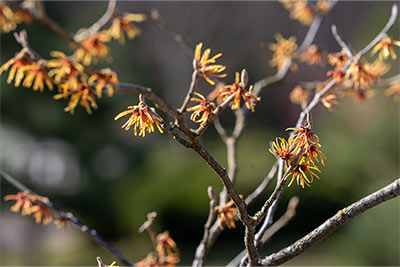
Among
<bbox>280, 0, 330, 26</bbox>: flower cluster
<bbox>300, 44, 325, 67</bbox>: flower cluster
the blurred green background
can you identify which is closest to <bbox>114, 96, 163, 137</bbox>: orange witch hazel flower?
<bbox>300, 44, 325, 67</bbox>: flower cluster

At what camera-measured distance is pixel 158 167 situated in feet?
24.0

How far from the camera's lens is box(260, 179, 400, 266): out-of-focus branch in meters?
0.89

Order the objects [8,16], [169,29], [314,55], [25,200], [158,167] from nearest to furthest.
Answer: [25,200], [8,16], [169,29], [314,55], [158,167]

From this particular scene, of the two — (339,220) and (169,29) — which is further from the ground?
(169,29)

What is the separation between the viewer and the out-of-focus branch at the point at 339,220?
89 centimetres

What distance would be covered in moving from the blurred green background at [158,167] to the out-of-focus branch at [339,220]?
142 inches

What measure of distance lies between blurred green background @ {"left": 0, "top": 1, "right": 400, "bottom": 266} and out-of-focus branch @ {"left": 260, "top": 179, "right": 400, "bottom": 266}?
11.8 feet

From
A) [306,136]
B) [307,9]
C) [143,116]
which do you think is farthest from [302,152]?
[307,9]

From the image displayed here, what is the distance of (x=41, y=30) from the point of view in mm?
8094

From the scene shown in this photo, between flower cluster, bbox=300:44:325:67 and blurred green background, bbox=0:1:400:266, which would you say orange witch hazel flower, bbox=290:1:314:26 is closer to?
flower cluster, bbox=300:44:325:67

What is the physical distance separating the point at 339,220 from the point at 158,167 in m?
6.49

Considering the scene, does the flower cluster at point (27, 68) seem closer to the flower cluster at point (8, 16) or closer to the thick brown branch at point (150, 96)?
the thick brown branch at point (150, 96)

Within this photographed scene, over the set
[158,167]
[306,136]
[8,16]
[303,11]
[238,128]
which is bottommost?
[158,167]

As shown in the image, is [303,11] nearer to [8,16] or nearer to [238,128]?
[238,128]
